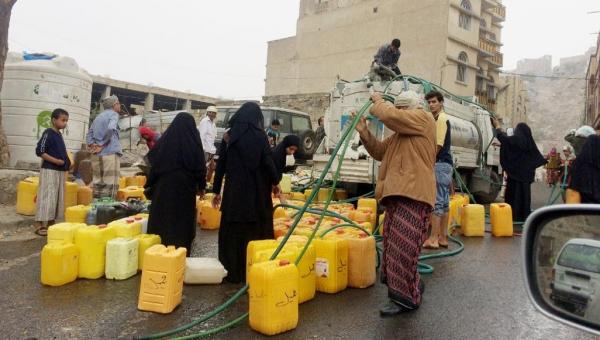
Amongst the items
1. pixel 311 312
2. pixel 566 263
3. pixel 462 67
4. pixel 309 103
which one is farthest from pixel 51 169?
pixel 462 67

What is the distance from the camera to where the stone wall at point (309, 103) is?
2350 centimetres

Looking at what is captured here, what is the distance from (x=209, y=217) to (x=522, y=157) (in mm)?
5625

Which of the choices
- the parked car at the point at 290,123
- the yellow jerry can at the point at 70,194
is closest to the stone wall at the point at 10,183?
the yellow jerry can at the point at 70,194

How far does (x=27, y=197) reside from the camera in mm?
6348

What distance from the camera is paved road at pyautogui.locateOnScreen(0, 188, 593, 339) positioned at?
2.99m

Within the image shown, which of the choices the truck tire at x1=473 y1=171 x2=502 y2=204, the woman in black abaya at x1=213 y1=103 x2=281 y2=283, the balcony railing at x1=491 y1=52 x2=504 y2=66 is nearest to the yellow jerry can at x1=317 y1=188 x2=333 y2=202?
the woman in black abaya at x1=213 y1=103 x2=281 y2=283

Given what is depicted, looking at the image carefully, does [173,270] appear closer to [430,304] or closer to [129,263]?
[129,263]

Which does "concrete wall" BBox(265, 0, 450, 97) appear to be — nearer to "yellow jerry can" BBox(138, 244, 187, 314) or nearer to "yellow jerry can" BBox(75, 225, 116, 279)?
"yellow jerry can" BBox(75, 225, 116, 279)

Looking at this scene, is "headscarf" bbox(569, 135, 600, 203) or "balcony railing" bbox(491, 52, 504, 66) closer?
"headscarf" bbox(569, 135, 600, 203)

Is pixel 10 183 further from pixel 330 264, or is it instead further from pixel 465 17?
pixel 465 17

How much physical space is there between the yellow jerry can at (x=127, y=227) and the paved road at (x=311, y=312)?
1.59 feet

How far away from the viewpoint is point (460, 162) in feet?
31.0

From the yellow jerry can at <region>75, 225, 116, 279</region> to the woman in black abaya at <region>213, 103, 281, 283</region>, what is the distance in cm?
111

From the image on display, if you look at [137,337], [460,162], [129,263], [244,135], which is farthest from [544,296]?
[460,162]
